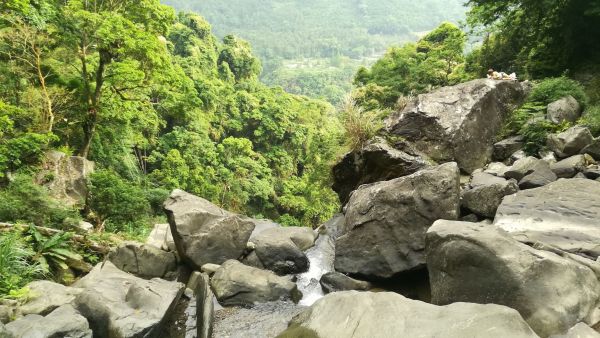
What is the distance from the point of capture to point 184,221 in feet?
27.0

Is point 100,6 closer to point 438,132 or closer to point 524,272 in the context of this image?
point 438,132

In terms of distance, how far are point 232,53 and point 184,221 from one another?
37058 millimetres

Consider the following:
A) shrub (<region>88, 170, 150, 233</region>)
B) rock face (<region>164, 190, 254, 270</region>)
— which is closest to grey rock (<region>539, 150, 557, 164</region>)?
rock face (<region>164, 190, 254, 270</region>)

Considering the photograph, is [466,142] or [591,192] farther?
[466,142]

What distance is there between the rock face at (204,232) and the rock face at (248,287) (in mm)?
1000

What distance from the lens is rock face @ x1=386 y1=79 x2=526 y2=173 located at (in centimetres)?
940

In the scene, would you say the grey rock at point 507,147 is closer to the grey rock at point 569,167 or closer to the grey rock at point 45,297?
the grey rock at point 569,167

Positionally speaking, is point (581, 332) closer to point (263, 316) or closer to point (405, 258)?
point (405, 258)

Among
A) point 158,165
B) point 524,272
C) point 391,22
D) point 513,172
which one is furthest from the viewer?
point 391,22

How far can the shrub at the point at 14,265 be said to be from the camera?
6.07 m

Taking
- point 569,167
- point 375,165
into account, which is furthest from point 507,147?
point 375,165

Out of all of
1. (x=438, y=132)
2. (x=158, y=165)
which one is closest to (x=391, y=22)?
(x=158, y=165)

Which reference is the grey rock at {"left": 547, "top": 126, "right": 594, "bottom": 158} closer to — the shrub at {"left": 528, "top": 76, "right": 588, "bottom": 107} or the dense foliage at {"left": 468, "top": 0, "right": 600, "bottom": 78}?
the shrub at {"left": 528, "top": 76, "right": 588, "bottom": 107}

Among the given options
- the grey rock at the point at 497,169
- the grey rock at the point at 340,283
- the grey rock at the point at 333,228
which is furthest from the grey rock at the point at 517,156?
the grey rock at the point at 340,283
